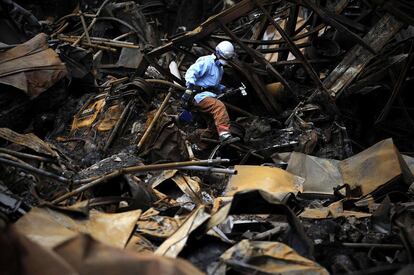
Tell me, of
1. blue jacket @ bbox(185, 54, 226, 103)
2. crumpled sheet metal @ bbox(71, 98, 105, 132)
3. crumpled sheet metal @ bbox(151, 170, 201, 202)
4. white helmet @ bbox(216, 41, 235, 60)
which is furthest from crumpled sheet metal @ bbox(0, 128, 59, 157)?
white helmet @ bbox(216, 41, 235, 60)

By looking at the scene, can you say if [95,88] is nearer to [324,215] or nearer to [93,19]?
[93,19]

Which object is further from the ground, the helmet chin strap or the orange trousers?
the helmet chin strap

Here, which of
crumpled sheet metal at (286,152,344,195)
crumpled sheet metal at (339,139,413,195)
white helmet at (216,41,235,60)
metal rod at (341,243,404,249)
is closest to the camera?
metal rod at (341,243,404,249)

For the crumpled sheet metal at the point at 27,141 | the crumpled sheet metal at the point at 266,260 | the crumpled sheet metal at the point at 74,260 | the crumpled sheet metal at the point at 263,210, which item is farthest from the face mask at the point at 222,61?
the crumpled sheet metal at the point at 74,260

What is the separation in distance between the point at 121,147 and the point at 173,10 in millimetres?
6741

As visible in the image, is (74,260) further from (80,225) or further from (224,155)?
(224,155)

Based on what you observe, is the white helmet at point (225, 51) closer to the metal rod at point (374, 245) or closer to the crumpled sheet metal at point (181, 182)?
the crumpled sheet metal at point (181, 182)

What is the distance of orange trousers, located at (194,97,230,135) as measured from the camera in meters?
5.95

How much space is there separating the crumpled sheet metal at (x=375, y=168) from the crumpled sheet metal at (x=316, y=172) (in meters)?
0.10

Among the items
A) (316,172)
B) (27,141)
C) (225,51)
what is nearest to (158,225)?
(27,141)

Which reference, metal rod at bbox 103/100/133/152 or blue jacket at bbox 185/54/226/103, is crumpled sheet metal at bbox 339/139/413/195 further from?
metal rod at bbox 103/100/133/152

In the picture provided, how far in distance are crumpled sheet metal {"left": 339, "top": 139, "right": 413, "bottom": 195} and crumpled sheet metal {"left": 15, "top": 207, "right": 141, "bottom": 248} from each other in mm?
2712

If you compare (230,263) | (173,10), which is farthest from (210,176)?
(173,10)

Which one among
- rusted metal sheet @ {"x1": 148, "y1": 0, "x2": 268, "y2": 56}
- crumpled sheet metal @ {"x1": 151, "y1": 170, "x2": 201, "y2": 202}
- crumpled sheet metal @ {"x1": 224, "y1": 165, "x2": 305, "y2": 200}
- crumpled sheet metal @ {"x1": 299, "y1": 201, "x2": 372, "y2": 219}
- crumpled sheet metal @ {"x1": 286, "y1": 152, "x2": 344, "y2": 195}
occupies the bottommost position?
crumpled sheet metal @ {"x1": 286, "y1": 152, "x2": 344, "y2": 195}
